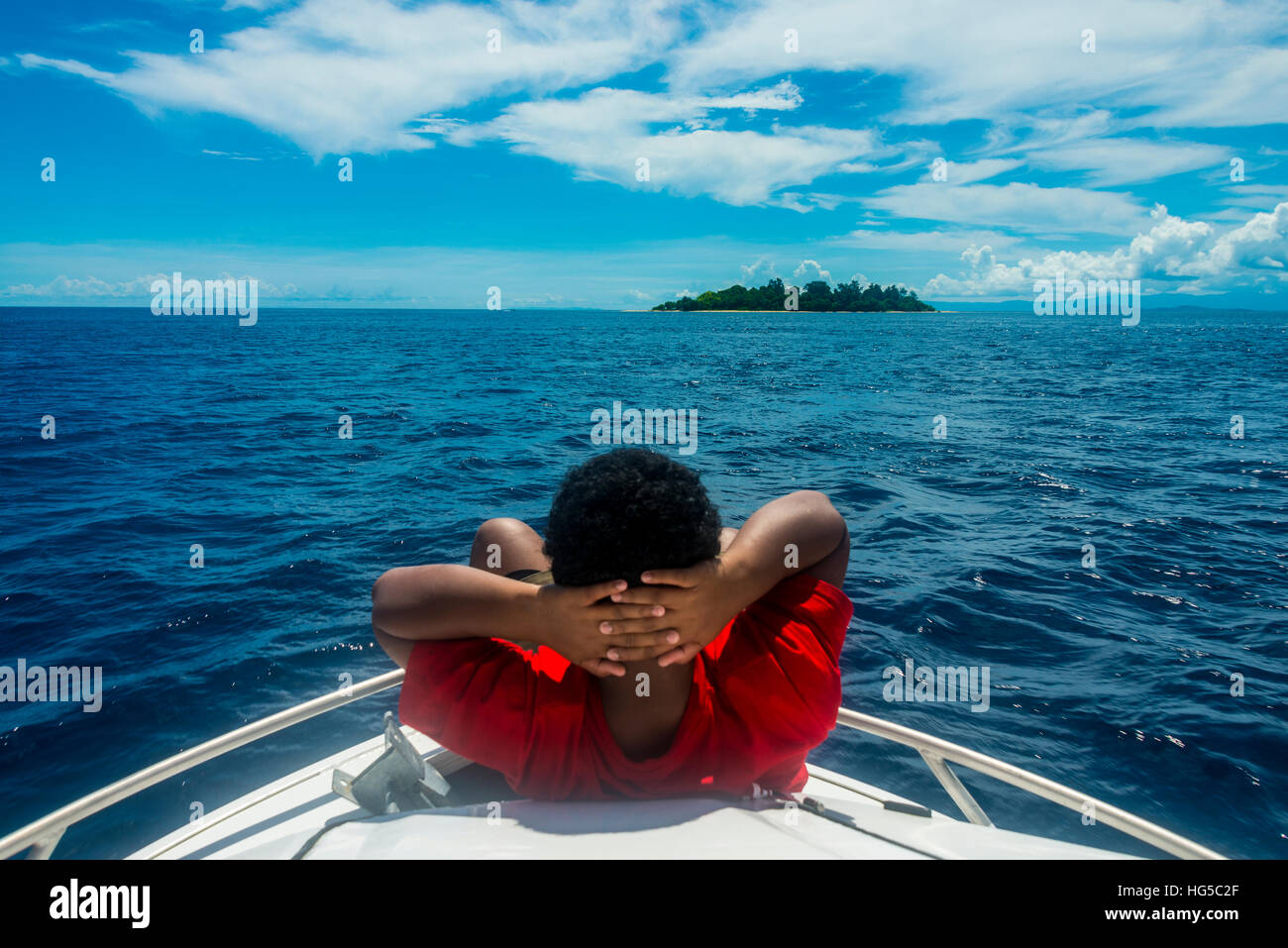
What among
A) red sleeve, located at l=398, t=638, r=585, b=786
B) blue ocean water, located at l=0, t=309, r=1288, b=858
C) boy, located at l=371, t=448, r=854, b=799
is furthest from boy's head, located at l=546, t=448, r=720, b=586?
blue ocean water, located at l=0, t=309, r=1288, b=858

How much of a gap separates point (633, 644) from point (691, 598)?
8.6 inches

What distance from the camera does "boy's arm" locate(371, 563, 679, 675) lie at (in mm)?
1831

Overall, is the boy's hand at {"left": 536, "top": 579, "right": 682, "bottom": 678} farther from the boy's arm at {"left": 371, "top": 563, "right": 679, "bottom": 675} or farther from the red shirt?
the red shirt

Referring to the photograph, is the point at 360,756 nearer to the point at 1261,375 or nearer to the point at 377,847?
the point at 377,847

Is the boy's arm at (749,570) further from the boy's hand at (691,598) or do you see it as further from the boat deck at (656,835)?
the boat deck at (656,835)

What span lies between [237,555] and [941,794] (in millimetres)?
9207

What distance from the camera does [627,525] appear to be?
1.85 metres

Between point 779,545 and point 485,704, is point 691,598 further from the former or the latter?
point 485,704

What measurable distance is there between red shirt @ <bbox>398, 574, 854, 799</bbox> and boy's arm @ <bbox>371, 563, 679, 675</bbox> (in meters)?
0.16

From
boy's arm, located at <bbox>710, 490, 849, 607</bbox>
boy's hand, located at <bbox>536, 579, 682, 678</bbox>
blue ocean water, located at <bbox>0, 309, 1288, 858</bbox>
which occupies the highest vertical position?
boy's arm, located at <bbox>710, 490, 849, 607</bbox>

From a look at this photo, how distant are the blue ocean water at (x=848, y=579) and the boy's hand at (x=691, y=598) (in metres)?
3.96

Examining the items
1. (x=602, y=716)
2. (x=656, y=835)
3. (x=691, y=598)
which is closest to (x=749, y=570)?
(x=691, y=598)

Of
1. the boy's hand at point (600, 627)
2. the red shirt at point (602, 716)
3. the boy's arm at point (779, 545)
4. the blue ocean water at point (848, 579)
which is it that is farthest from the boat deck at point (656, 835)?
the blue ocean water at point (848, 579)
